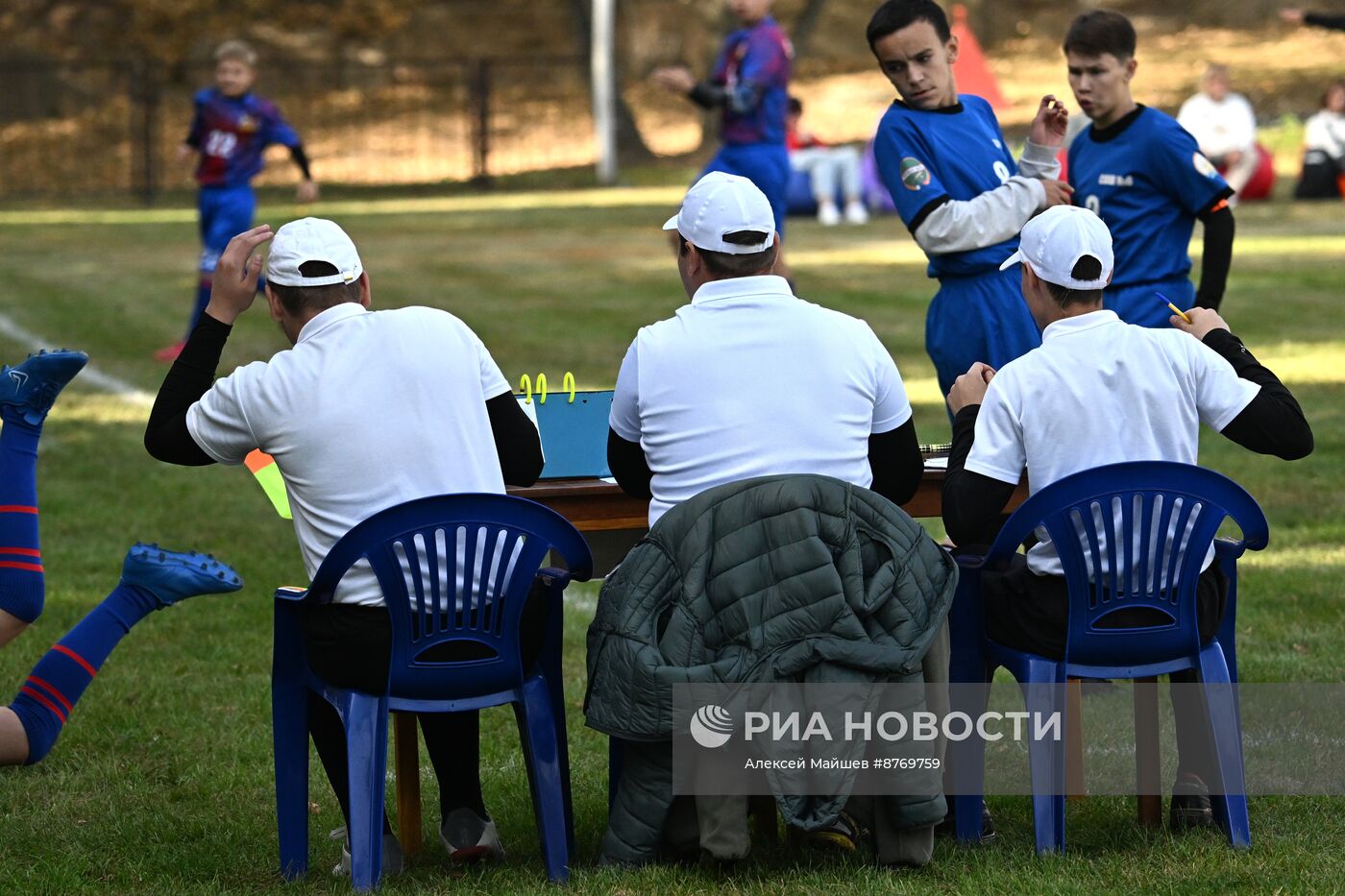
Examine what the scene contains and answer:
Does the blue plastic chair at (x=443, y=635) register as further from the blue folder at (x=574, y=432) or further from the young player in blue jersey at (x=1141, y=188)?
the young player in blue jersey at (x=1141, y=188)

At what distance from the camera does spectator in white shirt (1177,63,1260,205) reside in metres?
22.8

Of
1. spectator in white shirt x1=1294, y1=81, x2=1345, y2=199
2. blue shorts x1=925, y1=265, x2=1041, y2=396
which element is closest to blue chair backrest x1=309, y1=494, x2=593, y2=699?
blue shorts x1=925, y1=265, x2=1041, y2=396

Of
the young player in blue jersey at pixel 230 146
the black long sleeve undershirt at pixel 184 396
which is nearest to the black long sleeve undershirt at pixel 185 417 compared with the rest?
the black long sleeve undershirt at pixel 184 396

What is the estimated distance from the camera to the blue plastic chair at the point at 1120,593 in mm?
4227

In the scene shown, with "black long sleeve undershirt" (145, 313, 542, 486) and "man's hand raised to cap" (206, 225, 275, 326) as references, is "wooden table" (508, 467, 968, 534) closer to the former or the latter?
"black long sleeve undershirt" (145, 313, 542, 486)

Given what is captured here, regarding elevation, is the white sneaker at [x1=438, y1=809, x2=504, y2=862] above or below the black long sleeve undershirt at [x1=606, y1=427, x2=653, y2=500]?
below

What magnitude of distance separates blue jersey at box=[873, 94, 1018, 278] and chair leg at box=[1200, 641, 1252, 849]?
1.91m

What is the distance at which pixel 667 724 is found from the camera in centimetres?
410

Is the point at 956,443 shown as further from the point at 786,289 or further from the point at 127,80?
the point at 127,80

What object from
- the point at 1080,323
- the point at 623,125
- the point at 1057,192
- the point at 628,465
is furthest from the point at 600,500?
the point at 623,125

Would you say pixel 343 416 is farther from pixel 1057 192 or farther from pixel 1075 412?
pixel 1057 192

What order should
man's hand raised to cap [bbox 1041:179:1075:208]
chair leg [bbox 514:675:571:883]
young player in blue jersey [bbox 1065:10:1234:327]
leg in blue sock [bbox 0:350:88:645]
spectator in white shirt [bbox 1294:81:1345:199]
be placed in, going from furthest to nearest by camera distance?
spectator in white shirt [bbox 1294:81:1345:199] < young player in blue jersey [bbox 1065:10:1234:327] < man's hand raised to cap [bbox 1041:179:1075:208] < leg in blue sock [bbox 0:350:88:645] < chair leg [bbox 514:675:571:883]

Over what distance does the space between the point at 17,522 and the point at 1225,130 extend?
1995 cm

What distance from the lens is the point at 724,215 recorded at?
4.38 meters
